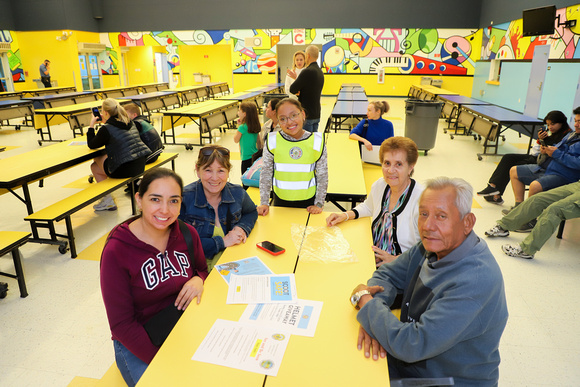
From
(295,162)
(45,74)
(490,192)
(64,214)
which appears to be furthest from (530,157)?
(45,74)

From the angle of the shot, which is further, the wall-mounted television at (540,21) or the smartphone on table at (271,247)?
the wall-mounted television at (540,21)

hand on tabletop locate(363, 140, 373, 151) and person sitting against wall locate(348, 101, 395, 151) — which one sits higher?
person sitting against wall locate(348, 101, 395, 151)

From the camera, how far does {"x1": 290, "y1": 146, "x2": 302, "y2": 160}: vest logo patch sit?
2789 mm

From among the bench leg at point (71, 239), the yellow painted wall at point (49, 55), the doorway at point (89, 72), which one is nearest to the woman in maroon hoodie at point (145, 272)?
the bench leg at point (71, 239)

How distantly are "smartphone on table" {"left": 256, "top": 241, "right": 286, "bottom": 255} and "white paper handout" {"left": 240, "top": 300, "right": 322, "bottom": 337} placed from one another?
0.46 meters

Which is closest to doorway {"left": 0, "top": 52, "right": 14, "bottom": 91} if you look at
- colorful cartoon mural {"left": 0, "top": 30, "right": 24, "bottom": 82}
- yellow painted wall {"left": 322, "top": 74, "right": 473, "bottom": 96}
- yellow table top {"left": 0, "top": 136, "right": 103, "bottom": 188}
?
colorful cartoon mural {"left": 0, "top": 30, "right": 24, "bottom": 82}

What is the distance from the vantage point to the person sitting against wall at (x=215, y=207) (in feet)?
7.29

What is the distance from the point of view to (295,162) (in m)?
2.81

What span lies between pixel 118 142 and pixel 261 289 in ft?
10.7

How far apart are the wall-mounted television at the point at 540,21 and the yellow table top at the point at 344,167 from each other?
7.19 meters

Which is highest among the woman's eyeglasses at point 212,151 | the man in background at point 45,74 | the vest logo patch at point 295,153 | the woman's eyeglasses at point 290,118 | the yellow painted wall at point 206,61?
the yellow painted wall at point 206,61

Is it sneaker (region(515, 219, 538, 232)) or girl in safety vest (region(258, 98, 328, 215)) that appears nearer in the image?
girl in safety vest (region(258, 98, 328, 215))

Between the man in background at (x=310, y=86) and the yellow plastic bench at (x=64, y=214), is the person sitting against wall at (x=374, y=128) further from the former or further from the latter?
the yellow plastic bench at (x=64, y=214)

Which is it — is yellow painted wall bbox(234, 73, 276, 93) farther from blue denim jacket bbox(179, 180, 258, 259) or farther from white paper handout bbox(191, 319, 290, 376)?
white paper handout bbox(191, 319, 290, 376)
